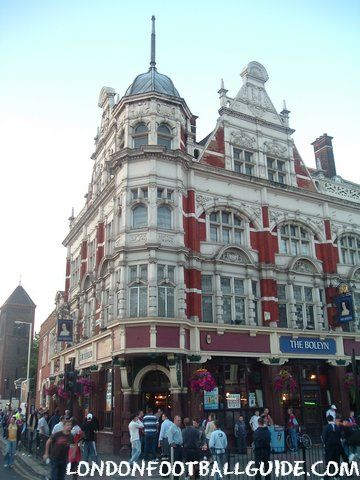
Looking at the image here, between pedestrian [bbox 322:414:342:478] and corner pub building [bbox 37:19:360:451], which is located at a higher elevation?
corner pub building [bbox 37:19:360:451]

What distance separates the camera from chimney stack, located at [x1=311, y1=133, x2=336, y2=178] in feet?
122

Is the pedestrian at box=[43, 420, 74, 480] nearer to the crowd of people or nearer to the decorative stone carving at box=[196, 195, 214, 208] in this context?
the crowd of people

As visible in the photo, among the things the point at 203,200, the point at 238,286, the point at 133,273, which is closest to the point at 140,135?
the point at 203,200

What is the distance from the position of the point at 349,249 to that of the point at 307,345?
8.59m

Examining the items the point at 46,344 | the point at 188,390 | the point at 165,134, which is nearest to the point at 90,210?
the point at 165,134

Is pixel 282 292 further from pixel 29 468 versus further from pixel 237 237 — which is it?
pixel 29 468

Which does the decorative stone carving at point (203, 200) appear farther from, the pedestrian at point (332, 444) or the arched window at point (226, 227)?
the pedestrian at point (332, 444)

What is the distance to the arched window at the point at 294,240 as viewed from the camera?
3088 centimetres

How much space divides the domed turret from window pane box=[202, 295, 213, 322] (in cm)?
1190

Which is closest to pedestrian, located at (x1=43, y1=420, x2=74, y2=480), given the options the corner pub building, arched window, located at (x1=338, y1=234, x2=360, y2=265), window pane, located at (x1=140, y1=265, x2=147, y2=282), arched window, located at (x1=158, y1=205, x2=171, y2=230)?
the corner pub building

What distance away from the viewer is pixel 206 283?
1072 inches

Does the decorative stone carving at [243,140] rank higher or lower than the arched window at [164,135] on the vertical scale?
higher

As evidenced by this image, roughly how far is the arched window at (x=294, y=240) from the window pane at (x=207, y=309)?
637cm

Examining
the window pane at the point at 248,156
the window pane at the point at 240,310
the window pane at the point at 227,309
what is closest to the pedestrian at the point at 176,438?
the window pane at the point at 227,309
